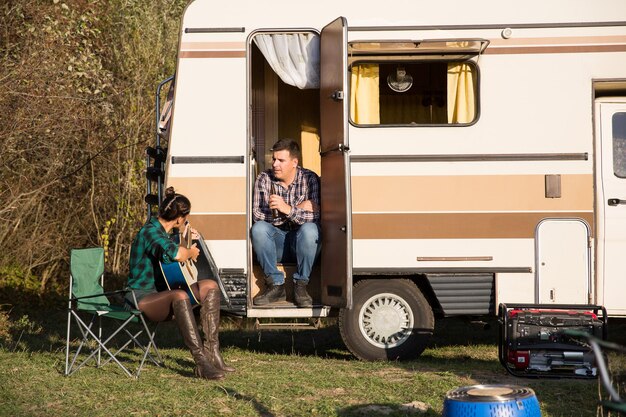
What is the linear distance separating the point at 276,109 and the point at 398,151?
2000 millimetres

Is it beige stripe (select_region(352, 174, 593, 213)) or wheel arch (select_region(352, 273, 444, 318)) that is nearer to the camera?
beige stripe (select_region(352, 174, 593, 213))

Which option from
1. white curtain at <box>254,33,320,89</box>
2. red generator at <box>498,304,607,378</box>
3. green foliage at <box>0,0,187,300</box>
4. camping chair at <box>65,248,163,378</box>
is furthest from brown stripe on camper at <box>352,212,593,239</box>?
green foliage at <box>0,0,187,300</box>

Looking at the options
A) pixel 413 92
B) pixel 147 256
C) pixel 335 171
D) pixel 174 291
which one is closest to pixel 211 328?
pixel 174 291

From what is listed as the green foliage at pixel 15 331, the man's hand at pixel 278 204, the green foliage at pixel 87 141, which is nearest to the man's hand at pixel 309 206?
the man's hand at pixel 278 204

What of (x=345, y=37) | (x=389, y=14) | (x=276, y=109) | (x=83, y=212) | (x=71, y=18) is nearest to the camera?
(x=345, y=37)

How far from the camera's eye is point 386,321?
7762mm

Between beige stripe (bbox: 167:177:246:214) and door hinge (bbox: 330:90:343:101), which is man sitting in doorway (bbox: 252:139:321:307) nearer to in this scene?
beige stripe (bbox: 167:177:246:214)

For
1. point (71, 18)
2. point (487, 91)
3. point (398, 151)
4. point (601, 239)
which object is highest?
point (71, 18)

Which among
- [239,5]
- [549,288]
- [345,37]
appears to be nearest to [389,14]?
[345,37]

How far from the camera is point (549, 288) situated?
7.55 meters

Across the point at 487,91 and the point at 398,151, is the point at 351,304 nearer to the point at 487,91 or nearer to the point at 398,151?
the point at 398,151

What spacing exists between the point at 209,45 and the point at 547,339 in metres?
3.48

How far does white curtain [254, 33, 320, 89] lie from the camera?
784 centimetres

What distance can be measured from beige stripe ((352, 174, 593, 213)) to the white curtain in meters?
1.05
